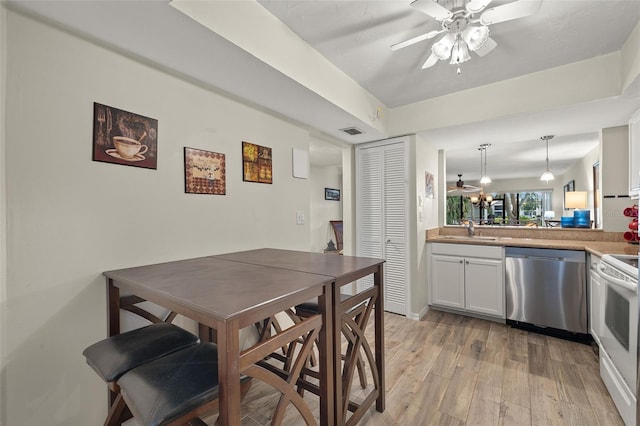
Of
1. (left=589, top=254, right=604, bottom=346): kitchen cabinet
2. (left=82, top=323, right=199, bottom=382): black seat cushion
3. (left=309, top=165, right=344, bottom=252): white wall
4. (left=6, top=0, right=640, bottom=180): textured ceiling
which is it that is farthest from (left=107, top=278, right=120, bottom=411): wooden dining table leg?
(left=309, top=165, right=344, bottom=252): white wall

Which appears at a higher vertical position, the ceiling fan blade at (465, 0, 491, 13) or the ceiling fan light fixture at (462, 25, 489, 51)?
the ceiling fan blade at (465, 0, 491, 13)

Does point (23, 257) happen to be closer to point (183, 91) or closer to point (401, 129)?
point (183, 91)

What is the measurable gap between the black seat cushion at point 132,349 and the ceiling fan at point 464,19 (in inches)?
76.6

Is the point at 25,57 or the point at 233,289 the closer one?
the point at 233,289

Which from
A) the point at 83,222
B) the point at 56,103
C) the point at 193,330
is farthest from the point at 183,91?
the point at 193,330

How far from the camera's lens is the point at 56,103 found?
129 cm

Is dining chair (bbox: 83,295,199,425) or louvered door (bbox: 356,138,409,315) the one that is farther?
louvered door (bbox: 356,138,409,315)

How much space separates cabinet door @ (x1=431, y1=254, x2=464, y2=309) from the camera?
3109mm

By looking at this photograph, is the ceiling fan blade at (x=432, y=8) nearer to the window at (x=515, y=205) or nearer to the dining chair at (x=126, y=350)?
the dining chair at (x=126, y=350)

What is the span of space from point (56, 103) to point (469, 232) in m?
3.91

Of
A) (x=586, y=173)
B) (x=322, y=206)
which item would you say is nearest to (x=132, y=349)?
(x=322, y=206)

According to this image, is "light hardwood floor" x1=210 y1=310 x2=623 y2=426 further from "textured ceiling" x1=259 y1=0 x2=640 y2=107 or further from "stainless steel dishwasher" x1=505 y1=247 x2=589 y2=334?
"textured ceiling" x1=259 y1=0 x2=640 y2=107

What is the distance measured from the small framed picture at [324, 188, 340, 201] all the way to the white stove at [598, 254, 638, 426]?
199 inches

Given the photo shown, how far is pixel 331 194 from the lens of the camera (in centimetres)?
675
